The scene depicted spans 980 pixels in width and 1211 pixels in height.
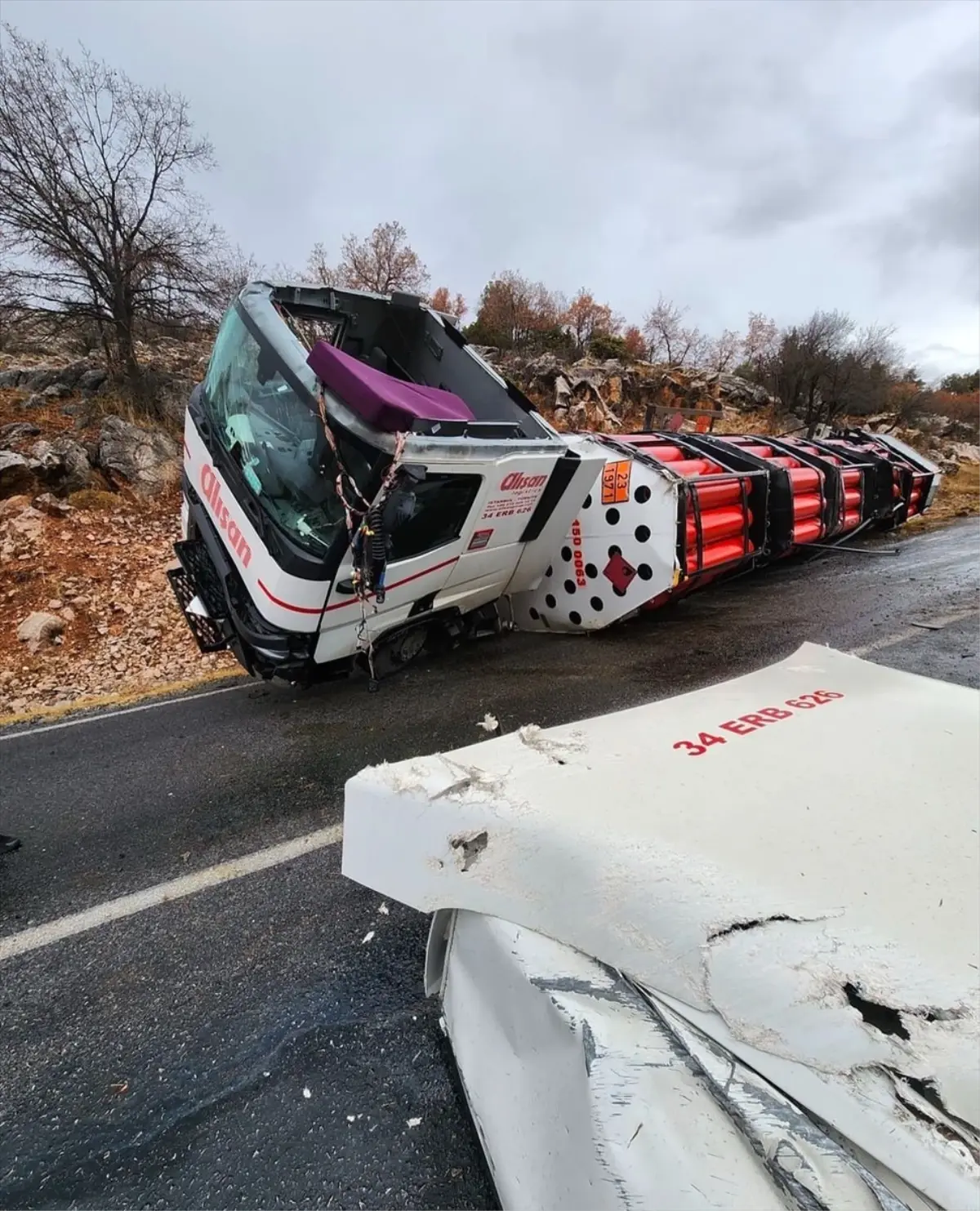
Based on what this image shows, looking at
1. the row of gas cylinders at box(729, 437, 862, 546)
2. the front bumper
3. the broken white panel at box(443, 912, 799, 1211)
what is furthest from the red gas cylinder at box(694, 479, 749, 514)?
the broken white panel at box(443, 912, 799, 1211)

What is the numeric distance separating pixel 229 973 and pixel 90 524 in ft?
24.8

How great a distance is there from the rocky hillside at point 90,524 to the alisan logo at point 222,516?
5.90ft

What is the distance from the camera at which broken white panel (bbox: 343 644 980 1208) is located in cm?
86

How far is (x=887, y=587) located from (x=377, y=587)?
5659 millimetres

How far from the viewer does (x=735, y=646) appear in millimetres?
4793

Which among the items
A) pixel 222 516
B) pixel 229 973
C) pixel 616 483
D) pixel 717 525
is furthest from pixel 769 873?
pixel 717 525

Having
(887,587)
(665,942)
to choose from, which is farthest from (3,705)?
(887,587)

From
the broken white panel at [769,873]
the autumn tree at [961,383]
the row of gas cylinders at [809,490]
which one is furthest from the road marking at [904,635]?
the autumn tree at [961,383]

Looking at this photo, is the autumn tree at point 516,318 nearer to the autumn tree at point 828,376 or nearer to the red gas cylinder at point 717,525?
the autumn tree at point 828,376

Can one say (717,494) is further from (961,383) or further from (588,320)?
(961,383)

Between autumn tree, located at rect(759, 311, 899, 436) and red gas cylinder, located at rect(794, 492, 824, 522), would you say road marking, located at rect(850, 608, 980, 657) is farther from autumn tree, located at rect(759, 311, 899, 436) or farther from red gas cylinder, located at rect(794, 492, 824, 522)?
autumn tree, located at rect(759, 311, 899, 436)

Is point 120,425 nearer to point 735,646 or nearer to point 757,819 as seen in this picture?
point 735,646

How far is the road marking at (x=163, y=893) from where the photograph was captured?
215cm

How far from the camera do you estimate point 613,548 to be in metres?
4.64
